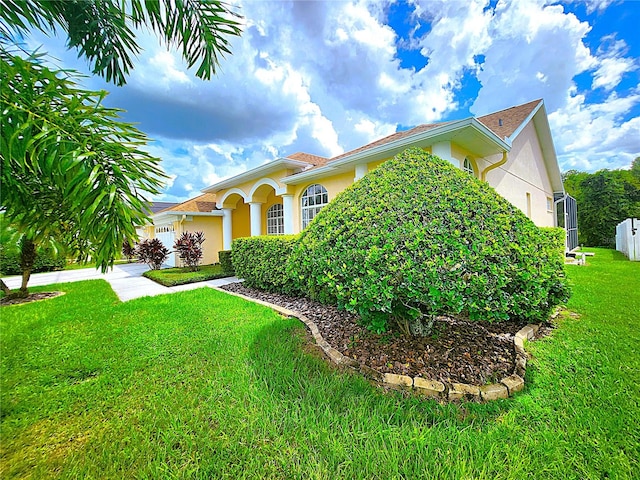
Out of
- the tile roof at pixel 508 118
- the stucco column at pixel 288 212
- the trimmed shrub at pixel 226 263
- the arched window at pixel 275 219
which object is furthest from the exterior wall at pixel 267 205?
the tile roof at pixel 508 118

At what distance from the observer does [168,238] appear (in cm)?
1602

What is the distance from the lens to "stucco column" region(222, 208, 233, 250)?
1535 cm

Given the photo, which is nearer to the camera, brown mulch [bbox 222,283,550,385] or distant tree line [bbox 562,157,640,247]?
brown mulch [bbox 222,283,550,385]

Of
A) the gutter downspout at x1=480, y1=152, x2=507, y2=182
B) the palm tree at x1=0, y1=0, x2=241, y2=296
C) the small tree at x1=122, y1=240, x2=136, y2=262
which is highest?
the gutter downspout at x1=480, y1=152, x2=507, y2=182

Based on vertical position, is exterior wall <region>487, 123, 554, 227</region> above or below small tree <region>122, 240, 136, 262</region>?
above

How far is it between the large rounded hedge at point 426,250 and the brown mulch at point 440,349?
423 mm

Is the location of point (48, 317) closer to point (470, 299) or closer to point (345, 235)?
point (345, 235)

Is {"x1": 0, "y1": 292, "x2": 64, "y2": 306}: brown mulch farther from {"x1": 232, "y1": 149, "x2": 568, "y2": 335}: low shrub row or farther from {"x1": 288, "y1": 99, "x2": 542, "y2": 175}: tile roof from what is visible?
{"x1": 288, "y1": 99, "x2": 542, "y2": 175}: tile roof

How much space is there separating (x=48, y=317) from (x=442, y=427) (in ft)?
25.9

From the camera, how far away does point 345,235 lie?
3135 millimetres

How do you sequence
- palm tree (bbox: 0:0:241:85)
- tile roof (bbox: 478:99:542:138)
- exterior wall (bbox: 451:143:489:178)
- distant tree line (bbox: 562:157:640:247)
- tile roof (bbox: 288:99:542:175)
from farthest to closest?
distant tree line (bbox: 562:157:640:247) < tile roof (bbox: 478:99:542:138) < tile roof (bbox: 288:99:542:175) < exterior wall (bbox: 451:143:489:178) < palm tree (bbox: 0:0:241:85)

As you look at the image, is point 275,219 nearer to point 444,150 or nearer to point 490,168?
point 444,150

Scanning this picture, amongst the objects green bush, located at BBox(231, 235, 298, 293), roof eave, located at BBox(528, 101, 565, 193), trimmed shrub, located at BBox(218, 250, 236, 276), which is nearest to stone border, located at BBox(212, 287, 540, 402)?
green bush, located at BBox(231, 235, 298, 293)

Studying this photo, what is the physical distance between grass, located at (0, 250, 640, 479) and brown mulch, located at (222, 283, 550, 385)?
1.30 feet
